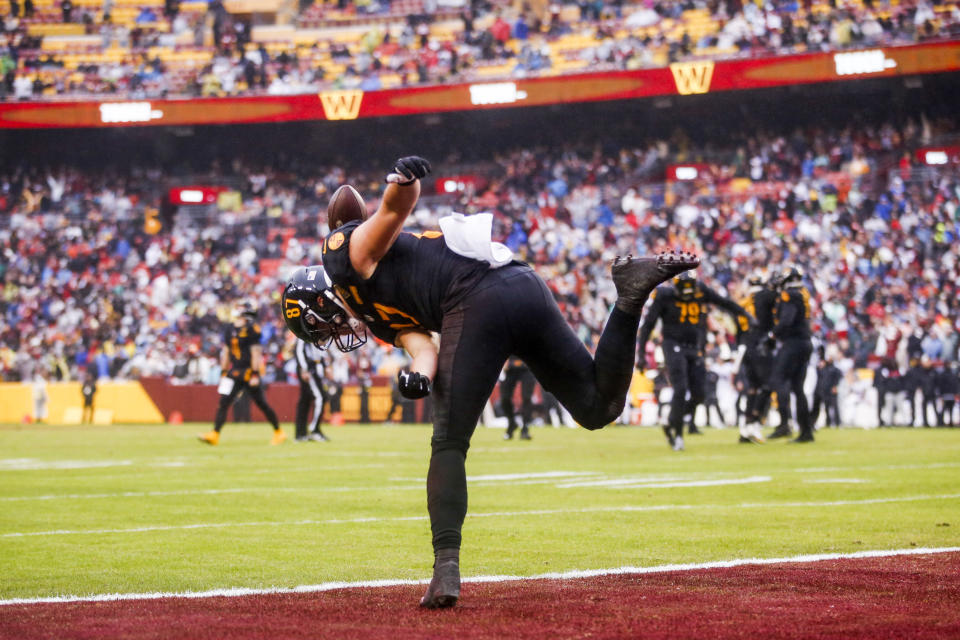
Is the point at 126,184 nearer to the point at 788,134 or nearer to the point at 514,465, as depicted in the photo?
the point at 788,134

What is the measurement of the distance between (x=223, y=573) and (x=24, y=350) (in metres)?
30.0

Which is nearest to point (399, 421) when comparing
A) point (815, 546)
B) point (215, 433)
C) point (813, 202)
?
point (215, 433)

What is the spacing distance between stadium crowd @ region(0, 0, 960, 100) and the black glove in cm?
3071

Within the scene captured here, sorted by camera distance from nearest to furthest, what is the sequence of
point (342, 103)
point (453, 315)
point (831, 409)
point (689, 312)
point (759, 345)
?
point (453, 315)
point (689, 312)
point (759, 345)
point (831, 409)
point (342, 103)

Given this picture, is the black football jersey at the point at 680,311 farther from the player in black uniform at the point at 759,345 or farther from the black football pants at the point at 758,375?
the black football pants at the point at 758,375

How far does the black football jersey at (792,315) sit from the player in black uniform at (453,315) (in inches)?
485

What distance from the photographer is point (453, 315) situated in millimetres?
5078

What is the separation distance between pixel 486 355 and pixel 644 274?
74 cm

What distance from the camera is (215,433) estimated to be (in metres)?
18.6

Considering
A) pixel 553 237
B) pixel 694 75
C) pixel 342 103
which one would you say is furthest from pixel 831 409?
pixel 342 103

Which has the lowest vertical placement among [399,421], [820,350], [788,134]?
[399,421]

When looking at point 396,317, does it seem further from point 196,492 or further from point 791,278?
point 791,278

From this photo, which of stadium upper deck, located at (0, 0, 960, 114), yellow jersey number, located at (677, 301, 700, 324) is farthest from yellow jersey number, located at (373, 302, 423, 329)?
stadium upper deck, located at (0, 0, 960, 114)

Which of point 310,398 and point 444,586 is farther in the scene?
point 310,398
